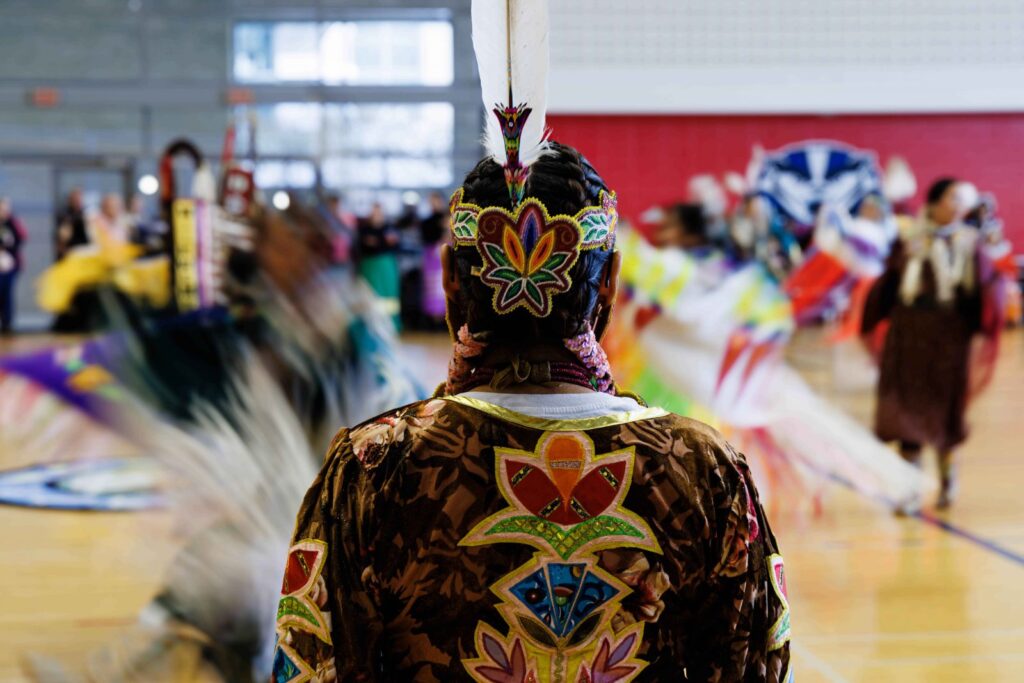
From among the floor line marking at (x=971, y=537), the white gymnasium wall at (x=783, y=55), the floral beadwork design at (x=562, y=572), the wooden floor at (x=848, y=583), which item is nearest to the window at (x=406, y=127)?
the white gymnasium wall at (x=783, y=55)

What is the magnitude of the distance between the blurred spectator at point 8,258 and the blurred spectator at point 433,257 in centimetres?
341

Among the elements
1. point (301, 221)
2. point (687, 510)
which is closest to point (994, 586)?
point (301, 221)

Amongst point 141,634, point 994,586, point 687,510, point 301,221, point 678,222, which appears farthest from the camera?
point 678,222

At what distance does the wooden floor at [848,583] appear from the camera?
2732 mm

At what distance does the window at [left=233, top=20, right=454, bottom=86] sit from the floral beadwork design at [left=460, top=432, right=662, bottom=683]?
10.6m

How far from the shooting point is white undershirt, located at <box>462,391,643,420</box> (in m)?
1.00

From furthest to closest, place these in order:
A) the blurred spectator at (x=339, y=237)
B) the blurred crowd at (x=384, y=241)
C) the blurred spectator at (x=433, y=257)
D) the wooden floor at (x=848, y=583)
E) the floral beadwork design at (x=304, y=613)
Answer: the blurred spectator at (x=433, y=257), the blurred crowd at (x=384, y=241), the wooden floor at (x=848, y=583), the blurred spectator at (x=339, y=237), the floral beadwork design at (x=304, y=613)

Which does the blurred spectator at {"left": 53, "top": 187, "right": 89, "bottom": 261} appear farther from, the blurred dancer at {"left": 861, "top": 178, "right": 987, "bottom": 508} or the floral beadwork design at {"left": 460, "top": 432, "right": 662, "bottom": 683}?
→ the floral beadwork design at {"left": 460, "top": 432, "right": 662, "bottom": 683}

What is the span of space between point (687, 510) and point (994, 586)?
109 inches

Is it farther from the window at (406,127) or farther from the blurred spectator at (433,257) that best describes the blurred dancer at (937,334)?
the window at (406,127)

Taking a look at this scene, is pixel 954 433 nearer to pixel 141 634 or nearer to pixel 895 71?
pixel 141 634

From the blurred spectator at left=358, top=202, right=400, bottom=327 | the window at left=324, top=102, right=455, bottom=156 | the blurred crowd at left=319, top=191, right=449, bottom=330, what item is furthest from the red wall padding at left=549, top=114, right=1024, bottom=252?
the blurred spectator at left=358, top=202, right=400, bottom=327

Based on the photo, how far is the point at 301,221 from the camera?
8.04ft

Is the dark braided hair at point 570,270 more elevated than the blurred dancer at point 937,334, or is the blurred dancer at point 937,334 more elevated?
the dark braided hair at point 570,270
